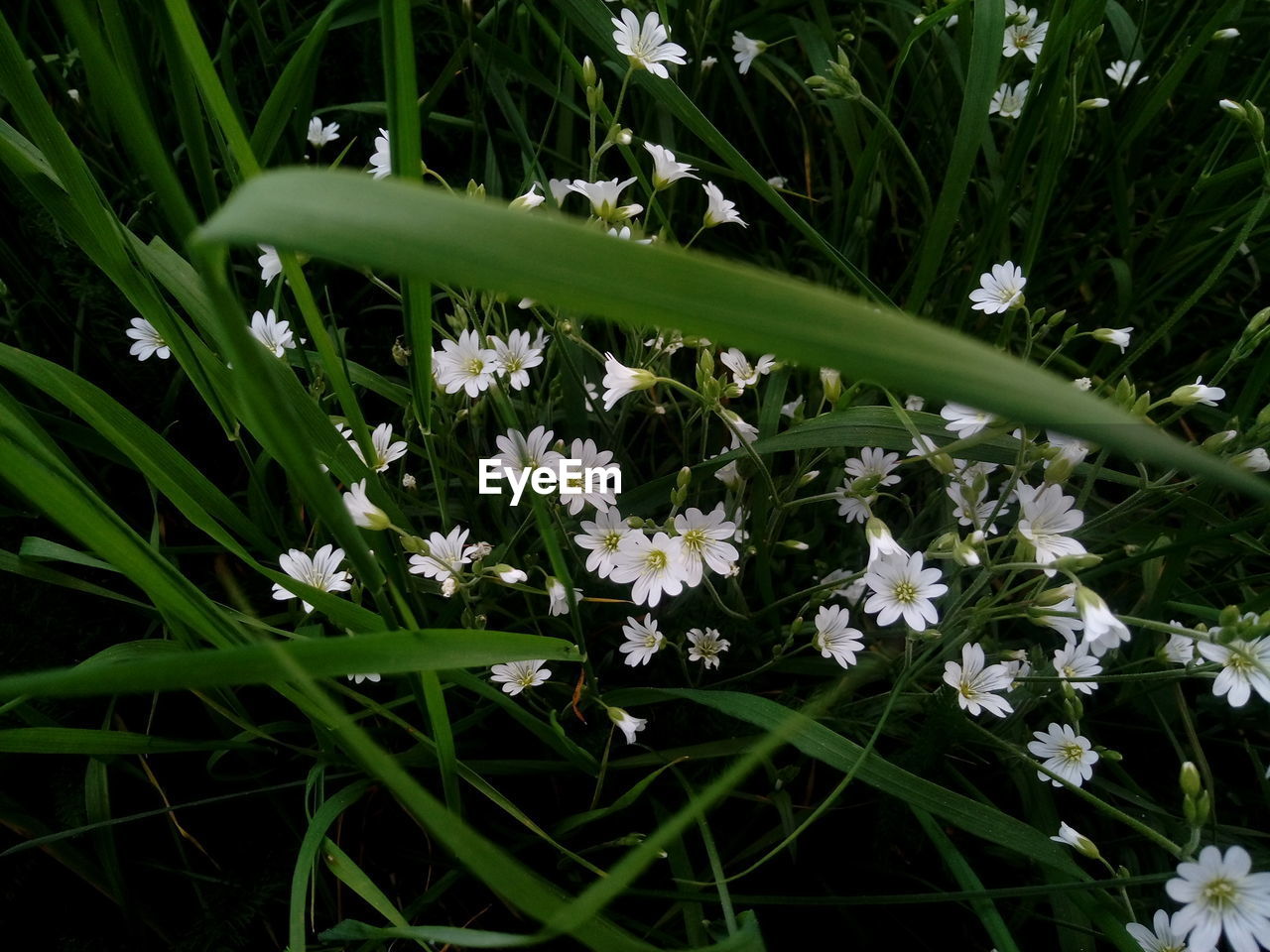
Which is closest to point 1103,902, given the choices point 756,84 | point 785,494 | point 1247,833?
point 1247,833

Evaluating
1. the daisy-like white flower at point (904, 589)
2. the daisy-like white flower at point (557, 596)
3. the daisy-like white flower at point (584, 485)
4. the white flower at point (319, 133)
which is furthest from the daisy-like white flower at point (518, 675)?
the white flower at point (319, 133)

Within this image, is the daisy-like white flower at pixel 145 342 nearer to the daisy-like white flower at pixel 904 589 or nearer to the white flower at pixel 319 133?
the white flower at pixel 319 133

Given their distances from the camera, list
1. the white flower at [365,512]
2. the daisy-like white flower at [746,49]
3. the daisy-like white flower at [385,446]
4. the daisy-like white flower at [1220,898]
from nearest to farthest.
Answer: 1. the daisy-like white flower at [1220,898]
2. the white flower at [365,512]
3. the daisy-like white flower at [385,446]
4. the daisy-like white flower at [746,49]

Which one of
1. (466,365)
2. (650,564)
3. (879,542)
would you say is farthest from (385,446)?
(879,542)

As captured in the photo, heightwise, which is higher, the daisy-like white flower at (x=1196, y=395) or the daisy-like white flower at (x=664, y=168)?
the daisy-like white flower at (x=664, y=168)

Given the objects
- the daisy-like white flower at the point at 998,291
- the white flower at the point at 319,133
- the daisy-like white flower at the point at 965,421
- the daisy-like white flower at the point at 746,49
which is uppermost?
the daisy-like white flower at the point at 746,49

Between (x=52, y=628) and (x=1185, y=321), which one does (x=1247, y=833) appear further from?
(x=52, y=628)

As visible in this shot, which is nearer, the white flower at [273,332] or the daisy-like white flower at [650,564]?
the daisy-like white flower at [650,564]
